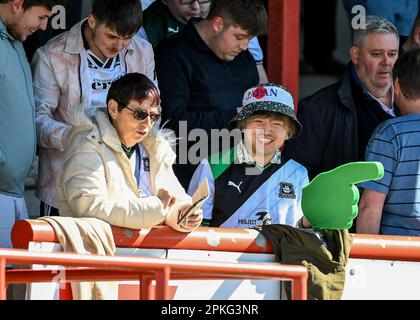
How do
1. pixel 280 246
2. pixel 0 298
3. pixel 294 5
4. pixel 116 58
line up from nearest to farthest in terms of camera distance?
pixel 0 298, pixel 280 246, pixel 116 58, pixel 294 5

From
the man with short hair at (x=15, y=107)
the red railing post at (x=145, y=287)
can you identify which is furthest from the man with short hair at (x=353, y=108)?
the red railing post at (x=145, y=287)

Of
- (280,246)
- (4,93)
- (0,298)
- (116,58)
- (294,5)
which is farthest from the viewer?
(294,5)

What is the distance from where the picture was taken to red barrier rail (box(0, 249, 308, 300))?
14.8ft

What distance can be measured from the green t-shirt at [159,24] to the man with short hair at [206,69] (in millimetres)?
498

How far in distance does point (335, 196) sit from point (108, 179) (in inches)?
38.0

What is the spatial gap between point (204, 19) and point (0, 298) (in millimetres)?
2826

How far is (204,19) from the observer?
6977mm

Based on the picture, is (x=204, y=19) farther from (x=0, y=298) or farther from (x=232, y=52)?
(x=0, y=298)

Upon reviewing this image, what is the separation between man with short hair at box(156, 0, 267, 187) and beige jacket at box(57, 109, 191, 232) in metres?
0.76

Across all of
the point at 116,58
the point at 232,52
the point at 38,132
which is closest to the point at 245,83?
the point at 232,52

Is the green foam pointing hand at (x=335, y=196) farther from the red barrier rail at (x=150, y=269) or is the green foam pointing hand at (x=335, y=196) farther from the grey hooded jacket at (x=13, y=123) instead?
the grey hooded jacket at (x=13, y=123)

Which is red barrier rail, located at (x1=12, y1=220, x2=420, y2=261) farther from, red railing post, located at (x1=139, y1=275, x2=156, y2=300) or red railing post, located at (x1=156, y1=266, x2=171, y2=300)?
red railing post, located at (x1=156, y1=266, x2=171, y2=300)

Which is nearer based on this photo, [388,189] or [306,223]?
[306,223]

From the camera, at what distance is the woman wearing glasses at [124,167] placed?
552 cm
